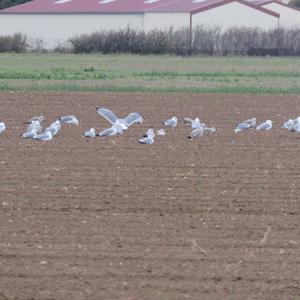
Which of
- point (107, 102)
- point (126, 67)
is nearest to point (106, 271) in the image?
point (107, 102)

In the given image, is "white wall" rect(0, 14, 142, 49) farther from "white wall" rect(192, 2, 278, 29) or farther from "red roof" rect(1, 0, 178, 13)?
"white wall" rect(192, 2, 278, 29)

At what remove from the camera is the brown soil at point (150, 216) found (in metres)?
9.48

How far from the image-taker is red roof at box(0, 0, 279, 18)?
74.3 m

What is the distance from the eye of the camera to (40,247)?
10641 millimetres

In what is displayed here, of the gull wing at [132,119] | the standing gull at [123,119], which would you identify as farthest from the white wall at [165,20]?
the standing gull at [123,119]

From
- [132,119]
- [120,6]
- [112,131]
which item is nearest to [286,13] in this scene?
[120,6]

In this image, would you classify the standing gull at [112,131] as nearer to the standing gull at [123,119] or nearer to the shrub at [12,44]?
the standing gull at [123,119]

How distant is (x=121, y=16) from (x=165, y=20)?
125 inches

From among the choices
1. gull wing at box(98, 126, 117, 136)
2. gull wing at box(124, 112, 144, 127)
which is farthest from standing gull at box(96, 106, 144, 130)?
gull wing at box(98, 126, 117, 136)

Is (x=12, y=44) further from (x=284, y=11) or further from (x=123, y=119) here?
(x=123, y=119)

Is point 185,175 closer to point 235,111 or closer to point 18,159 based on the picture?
point 18,159

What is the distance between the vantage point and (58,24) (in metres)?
76.9

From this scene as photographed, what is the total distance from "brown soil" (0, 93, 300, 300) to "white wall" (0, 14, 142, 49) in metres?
53.8

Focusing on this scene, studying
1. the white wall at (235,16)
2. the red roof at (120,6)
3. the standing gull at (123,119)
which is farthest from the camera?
the red roof at (120,6)
